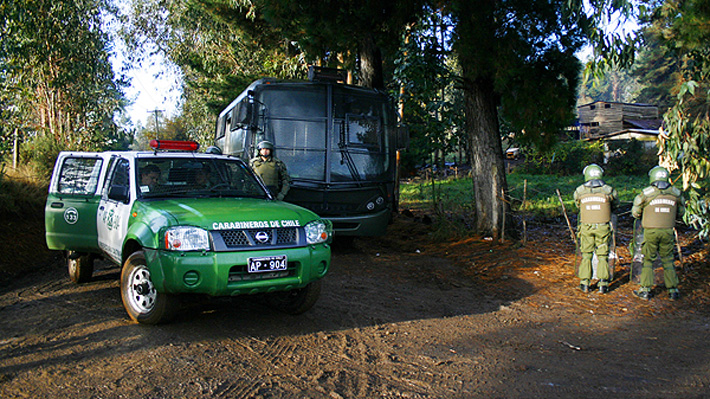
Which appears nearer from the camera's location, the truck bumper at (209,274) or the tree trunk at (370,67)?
the truck bumper at (209,274)

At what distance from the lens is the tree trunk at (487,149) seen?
10609 millimetres

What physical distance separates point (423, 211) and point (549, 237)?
5833 millimetres

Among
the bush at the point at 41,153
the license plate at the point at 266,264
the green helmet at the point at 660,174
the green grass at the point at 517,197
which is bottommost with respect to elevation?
the green grass at the point at 517,197

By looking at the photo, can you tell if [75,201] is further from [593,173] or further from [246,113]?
[593,173]

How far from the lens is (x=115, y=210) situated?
6020 millimetres

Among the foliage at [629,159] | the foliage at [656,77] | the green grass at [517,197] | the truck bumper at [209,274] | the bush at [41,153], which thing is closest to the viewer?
the truck bumper at [209,274]

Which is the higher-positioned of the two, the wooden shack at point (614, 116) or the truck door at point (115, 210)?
the wooden shack at point (614, 116)

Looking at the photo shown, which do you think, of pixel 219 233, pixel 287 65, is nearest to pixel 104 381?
pixel 219 233

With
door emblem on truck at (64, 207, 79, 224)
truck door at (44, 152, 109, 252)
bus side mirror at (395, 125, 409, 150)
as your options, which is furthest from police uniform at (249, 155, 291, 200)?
door emblem on truck at (64, 207, 79, 224)

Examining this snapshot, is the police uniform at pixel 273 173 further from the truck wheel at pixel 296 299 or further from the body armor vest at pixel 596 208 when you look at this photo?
the body armor vest at pixel 596 208

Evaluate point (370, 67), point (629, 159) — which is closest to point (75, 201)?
point (370, 67)

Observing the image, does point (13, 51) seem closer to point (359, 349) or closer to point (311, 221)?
point (311, 221)

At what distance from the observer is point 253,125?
9.75m

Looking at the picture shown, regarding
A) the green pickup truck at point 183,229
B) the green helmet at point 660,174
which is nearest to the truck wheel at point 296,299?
the green pickup truck at point 183,229
